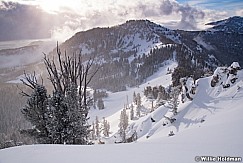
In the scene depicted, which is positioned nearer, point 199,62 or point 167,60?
point 199,62

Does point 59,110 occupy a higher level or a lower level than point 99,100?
higher

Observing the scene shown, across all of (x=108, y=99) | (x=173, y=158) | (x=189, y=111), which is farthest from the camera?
(x=108, y=99)

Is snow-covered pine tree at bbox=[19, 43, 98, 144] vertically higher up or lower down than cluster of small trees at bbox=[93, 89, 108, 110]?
higher up

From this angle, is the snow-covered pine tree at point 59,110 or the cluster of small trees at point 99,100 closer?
the snow-covered pine tree at point 59,110

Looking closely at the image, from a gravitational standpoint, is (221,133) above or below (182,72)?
above

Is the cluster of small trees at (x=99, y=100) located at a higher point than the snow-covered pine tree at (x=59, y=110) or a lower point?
lower

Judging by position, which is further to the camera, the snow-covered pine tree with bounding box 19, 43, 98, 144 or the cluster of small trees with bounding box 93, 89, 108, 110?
the cluster of small trees with bounding box 93, 89, 108, 110

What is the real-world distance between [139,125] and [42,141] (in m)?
49.6

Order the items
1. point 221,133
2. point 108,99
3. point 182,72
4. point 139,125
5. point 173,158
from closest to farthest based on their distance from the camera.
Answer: point 173,158, point 221,133, point 139,125, point 182,72, point 108,99

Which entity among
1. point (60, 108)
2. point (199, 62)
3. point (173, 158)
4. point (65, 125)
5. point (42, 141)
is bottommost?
point (199, 62)

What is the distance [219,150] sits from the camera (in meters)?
7.49

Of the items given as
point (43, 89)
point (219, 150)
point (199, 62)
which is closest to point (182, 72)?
point (43, 89)

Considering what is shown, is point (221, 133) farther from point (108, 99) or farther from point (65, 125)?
point (108, 99)

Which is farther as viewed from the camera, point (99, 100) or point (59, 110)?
point (99, 100)
